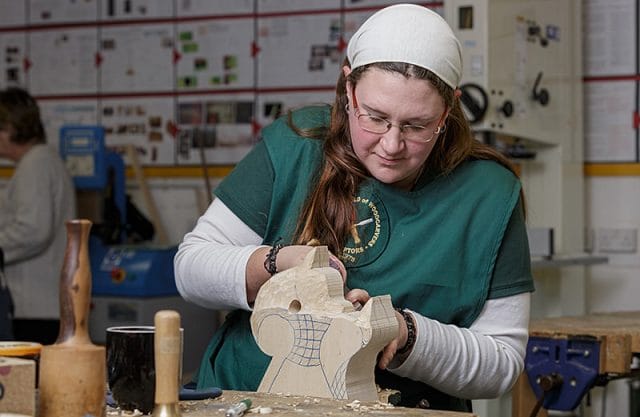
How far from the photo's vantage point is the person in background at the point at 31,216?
14.3 feet

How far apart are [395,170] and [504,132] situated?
185 cm

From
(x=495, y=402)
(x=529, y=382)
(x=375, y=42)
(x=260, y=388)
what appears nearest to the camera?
(x=260, y=388)

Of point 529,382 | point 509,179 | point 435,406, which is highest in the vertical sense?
point 509,179

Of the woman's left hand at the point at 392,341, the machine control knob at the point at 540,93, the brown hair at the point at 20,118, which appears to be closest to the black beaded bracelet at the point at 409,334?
the woman's left hand at the point at 392,341

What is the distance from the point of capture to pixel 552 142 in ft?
13.1

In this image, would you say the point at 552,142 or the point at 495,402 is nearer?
the point at 495,402

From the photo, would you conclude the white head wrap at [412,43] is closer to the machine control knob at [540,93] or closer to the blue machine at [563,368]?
the blue machine at [563,368]

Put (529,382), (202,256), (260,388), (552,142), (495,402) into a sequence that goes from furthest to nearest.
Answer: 1. (552,142)
2. (495,402)
3. (529,382)
4. (202,256)
5. (260,388)

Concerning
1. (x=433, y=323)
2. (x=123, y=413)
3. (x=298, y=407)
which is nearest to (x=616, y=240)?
(x=433, y=323)

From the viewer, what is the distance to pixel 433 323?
1.69 metres

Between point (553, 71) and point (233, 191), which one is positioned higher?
point (553, 71)

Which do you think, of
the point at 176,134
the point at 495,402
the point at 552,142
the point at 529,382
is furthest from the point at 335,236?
the point at 176,134

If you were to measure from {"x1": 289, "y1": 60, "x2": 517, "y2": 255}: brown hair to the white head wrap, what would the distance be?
0.08 m

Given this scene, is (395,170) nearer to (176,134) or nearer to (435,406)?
(435,406)
